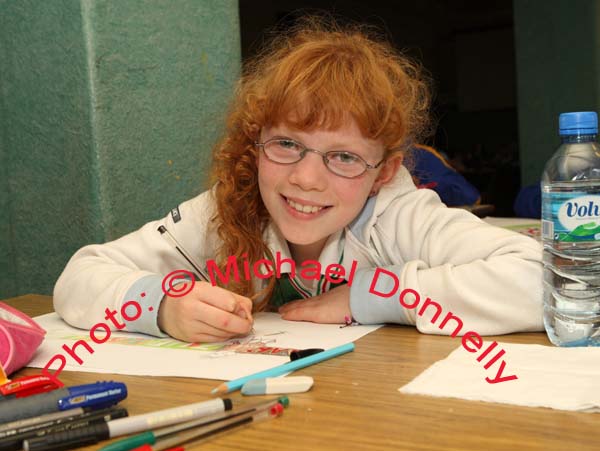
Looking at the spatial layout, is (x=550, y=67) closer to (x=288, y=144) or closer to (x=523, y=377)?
(x=288, y=144)

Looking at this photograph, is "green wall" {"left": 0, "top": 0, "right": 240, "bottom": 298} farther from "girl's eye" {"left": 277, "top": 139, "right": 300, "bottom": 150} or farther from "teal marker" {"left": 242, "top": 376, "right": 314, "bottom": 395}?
"teal marker" {"left": 242, "top": 376, "right": 314, "bottom": 395}

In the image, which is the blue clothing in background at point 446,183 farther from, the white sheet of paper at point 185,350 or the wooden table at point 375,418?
the wooden table at point 375,418

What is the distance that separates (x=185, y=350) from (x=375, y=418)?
1.16 ft

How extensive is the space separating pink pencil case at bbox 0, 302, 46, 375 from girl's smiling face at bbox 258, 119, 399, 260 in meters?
0.42

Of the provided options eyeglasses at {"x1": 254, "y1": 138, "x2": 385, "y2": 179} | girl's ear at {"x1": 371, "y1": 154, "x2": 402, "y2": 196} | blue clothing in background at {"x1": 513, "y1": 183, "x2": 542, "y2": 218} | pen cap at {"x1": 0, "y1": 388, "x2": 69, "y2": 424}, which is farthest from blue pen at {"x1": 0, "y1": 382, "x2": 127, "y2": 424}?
blue clothing in background at {"x1": 513, "y1": 183, "x2": 542, "y2": 218}

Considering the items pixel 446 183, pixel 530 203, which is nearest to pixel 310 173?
pixel 446 183

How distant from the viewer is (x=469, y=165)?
755 cm

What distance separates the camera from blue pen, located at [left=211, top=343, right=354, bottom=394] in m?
0.70

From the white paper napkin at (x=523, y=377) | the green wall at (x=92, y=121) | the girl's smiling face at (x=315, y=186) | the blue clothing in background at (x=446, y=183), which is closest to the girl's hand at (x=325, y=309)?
the girl's smiling face at (x=315, y=186)

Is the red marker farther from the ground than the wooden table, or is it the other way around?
the red marker

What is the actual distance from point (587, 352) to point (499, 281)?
177mm

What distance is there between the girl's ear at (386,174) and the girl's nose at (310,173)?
0.14 meters

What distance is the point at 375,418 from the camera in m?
0.61

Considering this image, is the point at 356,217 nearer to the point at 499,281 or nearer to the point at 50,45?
the point at 499,281
